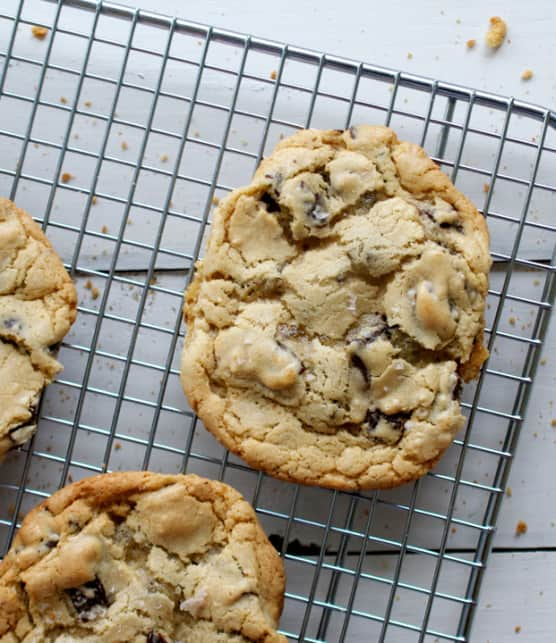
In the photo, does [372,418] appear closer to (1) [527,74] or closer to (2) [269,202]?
(2) [269,202]

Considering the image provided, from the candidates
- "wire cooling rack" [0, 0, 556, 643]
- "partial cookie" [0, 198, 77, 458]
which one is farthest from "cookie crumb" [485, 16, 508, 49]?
"partial cookie" [0, 198, 77, 458]

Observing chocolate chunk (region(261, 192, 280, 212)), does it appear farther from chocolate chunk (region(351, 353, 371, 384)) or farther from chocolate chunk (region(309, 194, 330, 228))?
chocolate chunk (region(351, 353, 371, 384))

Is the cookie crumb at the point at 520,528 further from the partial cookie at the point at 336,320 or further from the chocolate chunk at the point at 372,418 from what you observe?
the chocolate chunk at the point at 372,418

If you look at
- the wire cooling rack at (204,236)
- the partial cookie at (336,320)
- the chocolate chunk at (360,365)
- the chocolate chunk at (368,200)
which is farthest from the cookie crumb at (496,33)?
the chocolate chunk at (360,365)

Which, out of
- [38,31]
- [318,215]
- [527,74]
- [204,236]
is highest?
[527,74]

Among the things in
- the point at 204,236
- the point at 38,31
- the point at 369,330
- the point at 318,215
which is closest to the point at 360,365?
the point at 369,330

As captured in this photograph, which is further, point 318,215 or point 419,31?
point 419,31
